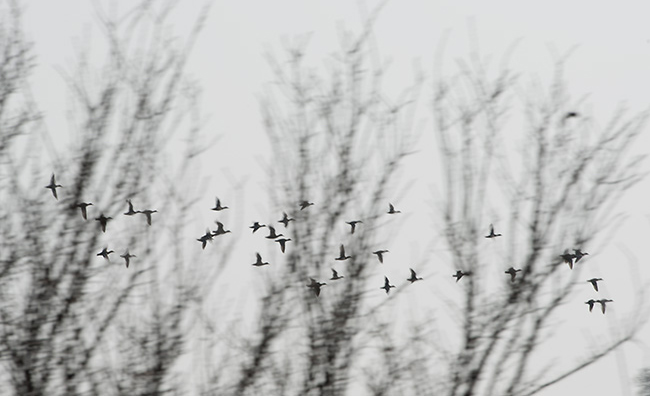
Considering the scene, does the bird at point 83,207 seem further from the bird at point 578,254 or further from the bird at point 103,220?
the bird at point 578,254

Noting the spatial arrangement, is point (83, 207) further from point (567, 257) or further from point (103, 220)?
point (567, 257)

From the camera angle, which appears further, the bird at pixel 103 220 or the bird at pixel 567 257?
the bird at pixel 567 257

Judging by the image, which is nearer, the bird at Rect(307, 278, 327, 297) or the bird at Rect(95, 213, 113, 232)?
the bird at Rect(95, 213, 113, 232)

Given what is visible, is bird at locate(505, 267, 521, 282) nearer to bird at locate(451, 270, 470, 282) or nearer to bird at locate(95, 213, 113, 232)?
bird at locate(451, 270, 470, 282)

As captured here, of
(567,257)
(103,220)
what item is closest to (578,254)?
(567,257)

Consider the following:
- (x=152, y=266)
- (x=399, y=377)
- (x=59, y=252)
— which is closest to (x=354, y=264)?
(x=399, y=377)

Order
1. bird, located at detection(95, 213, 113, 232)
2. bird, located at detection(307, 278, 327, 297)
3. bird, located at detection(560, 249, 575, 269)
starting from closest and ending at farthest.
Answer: bird, located at detection(95, 213, 113, 232) → bird, located at detection(560, 249, 575, 269) → bird, located at detection(307, 278, 327, 297)

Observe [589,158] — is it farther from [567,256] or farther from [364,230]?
[364,230]

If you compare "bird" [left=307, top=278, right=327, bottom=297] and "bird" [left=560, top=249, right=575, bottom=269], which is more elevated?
"bird" [left=560, top=249, right=575, bottom=269]

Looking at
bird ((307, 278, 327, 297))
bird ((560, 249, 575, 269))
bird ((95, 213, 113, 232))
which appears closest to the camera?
bird ((95, 213, 113, 232))

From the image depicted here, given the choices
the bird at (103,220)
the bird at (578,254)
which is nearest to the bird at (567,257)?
the bird at (578,254)

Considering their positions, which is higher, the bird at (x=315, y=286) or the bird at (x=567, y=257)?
the bird at (x=567, y=257)

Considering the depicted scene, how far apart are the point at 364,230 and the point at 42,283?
3109mm

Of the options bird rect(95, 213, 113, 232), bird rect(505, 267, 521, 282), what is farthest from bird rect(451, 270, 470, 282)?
bird rect(95, 213, 113, 232)
